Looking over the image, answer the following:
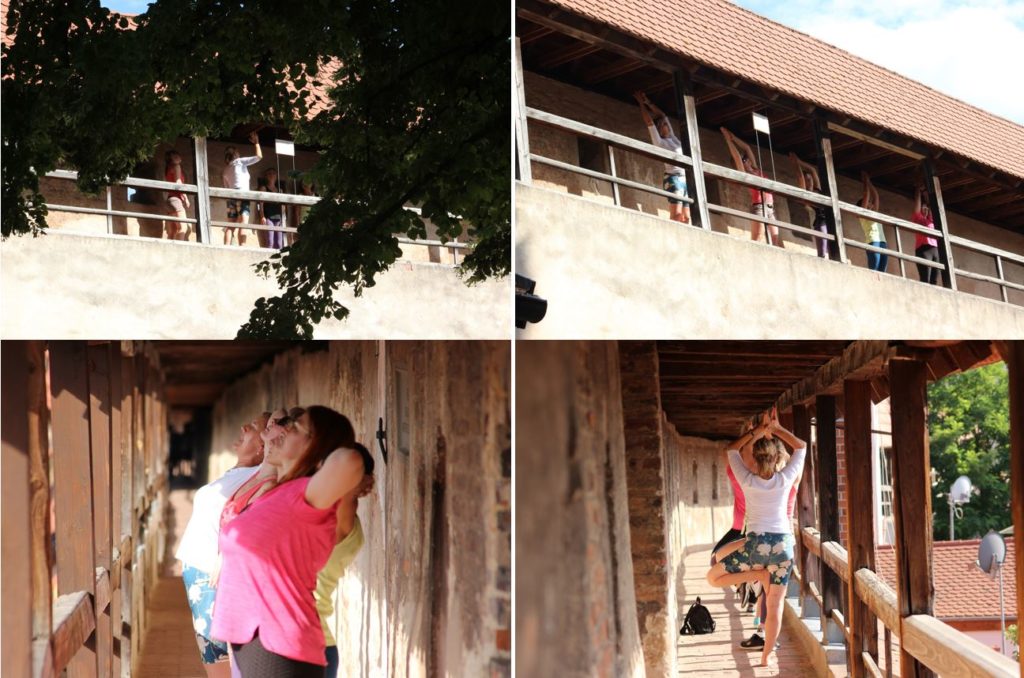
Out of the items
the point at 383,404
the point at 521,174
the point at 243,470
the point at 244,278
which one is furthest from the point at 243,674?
the point at 521,174

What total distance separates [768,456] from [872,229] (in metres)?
0.45

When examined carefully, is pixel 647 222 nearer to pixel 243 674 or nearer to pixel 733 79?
pixel 733 79

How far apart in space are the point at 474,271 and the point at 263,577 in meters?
0.59

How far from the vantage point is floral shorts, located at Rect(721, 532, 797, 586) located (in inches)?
75.3

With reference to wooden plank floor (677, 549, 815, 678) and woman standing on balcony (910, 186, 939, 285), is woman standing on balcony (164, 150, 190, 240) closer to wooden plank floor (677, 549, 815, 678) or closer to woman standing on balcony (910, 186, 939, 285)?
wooden plank floor (677, 549, 815, 678)

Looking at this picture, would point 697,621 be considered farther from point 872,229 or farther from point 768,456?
point 872,229

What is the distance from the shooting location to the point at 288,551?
1849mm

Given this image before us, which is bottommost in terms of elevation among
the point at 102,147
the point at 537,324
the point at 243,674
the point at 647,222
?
the point at 243,674

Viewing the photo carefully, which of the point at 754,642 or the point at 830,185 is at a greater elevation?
the point at 830,185

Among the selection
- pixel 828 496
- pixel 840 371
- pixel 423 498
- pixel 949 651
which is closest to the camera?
pixel 423 498

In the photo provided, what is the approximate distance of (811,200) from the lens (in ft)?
6.45

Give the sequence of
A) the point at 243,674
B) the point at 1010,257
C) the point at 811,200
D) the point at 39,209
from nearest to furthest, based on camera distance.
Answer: the point at 39,209, the point at 243,674, the point at 811,200, the point at 1010,257

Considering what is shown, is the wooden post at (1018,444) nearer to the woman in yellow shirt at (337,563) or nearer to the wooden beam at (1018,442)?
the wooden beam at (1018,442)

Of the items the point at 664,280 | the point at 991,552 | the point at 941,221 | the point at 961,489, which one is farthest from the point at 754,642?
the point at 961,489
